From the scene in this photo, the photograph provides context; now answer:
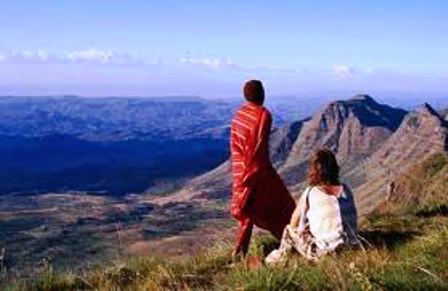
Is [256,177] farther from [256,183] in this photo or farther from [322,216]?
[322,216]

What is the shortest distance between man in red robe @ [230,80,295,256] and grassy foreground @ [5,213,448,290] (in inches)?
19.9

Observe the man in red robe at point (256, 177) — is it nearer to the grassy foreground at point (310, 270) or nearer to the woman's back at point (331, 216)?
the grassy foreground at point (310, 270)

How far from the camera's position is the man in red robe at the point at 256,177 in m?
14.1

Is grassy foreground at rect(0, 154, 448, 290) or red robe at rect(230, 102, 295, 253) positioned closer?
grassy foreground at rect(0, 154, 448, 290)

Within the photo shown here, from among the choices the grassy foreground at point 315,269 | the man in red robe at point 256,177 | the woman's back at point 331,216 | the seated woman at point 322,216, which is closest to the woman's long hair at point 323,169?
the seated woman at point 322,216

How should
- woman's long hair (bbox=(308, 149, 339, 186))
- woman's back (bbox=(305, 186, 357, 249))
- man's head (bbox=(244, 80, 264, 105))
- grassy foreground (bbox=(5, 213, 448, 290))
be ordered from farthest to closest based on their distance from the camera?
man's head (bbox=(244, 80, 264, 105))
woman's long hair (bbox=(308, 149, 339, 186))
woman's back (bbox=(305, 186, 357, 249))
grassy foreground (bbox=(5, 213, 448, 290))

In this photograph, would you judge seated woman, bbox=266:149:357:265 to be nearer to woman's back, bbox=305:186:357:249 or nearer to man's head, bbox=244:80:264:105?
woman's back, bbox=305:186:357:249

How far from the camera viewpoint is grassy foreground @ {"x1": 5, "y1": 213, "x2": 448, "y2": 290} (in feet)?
25.0

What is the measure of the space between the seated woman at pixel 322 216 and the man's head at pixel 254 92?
2290 mm

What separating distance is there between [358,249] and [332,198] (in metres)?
0.90

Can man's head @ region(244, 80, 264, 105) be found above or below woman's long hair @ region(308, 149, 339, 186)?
above

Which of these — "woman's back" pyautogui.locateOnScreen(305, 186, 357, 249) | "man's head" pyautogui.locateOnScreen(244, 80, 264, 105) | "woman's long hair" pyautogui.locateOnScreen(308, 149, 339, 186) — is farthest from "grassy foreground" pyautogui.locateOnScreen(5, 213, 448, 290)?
"man's head" pyautogui.locateOnScreen(244, 80, 264, 105)

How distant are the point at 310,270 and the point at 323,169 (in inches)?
154

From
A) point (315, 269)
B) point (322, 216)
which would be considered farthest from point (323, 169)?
point (315, 269)
